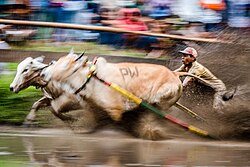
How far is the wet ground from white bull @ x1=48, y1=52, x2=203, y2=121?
532 mm

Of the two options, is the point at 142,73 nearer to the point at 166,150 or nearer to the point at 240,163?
the point at 166,150

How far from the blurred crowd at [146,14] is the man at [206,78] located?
127 cm

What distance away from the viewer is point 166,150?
10656 millimetres

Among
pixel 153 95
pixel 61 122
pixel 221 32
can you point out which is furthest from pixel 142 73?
pixel 221 32

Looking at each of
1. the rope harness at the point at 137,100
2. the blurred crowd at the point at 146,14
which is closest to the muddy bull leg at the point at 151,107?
the rope harness at the point at 137,100

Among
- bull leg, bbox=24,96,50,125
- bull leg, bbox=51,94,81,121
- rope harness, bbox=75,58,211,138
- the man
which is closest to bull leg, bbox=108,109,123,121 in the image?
rope harness, bbox=75,58,211,138

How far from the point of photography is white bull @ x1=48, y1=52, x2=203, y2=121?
1159 centimetres

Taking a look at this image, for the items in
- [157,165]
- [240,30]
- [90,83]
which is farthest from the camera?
[240,30]

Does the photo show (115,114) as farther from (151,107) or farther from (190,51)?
(190,51)

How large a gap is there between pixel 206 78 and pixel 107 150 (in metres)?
2.73

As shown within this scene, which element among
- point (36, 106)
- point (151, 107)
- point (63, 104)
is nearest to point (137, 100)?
point (151, 107)

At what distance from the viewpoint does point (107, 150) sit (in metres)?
10.3

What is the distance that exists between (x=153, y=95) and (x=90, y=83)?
980 mm

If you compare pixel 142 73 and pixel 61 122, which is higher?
pixel 142 73
